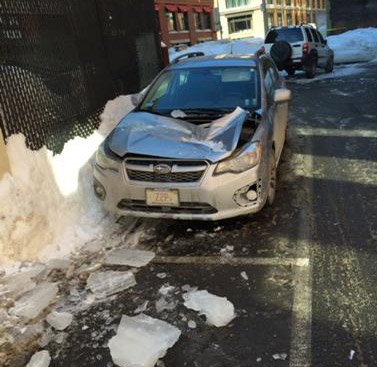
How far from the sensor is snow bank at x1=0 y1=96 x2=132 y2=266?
498cm

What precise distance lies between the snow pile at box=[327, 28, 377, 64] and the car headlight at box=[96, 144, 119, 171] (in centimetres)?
2143

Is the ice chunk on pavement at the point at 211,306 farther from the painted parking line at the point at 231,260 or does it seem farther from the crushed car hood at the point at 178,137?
the crushed car hood at the point at 178,137

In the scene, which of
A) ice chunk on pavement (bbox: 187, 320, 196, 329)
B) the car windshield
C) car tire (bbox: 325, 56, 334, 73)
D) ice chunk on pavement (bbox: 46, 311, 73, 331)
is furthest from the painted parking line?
car tire (bbox: 325, 56, 334, 73)

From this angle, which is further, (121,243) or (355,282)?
(121,243)

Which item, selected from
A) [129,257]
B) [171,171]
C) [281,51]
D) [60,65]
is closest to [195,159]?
[171,171]

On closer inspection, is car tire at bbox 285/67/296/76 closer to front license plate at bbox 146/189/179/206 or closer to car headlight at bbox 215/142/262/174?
car headlight at bbox 215/142/262/174

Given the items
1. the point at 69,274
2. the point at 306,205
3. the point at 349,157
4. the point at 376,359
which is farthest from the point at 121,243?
the point at 349,157

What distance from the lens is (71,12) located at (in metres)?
7.75

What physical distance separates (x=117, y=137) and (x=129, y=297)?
6.39 feet

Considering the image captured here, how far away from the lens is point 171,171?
195 inches

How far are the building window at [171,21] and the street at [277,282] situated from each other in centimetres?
Result: 4116

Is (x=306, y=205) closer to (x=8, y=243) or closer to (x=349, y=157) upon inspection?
(x=349, y=157)

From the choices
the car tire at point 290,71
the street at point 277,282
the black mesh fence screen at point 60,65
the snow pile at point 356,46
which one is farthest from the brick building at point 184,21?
the street at point 277,282

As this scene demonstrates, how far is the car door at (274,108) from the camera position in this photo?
6.29m
